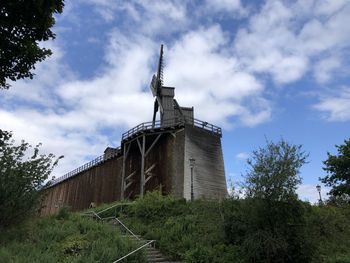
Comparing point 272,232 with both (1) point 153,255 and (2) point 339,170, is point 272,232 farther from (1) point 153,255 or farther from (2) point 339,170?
(2) point 339,170

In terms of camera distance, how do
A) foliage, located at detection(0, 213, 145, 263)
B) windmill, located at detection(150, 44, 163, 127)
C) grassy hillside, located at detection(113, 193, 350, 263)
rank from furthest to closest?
windmill, located at detection(150, 44, 163, 127), grassy hillside, located at detection(113, 193, 350, 263), foliage, located at detection(0, 213, 145, 263)

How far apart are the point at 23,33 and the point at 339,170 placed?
3204 centimetres

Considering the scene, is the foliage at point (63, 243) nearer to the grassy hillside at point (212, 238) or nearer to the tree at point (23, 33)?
the grassy hillside at point (212, 238)

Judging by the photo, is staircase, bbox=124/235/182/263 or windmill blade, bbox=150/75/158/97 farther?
windmill blade, bbox=150/75/158/97

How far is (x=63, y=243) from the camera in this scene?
1377 cm

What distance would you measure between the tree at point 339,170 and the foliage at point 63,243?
2455 centimetres

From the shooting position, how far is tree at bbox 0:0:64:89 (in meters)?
9.15

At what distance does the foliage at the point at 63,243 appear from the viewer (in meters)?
12.2

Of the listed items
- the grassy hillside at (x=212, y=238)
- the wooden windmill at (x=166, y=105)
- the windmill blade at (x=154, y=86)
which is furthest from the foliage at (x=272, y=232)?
the windmill blade at (x=154, y=86)

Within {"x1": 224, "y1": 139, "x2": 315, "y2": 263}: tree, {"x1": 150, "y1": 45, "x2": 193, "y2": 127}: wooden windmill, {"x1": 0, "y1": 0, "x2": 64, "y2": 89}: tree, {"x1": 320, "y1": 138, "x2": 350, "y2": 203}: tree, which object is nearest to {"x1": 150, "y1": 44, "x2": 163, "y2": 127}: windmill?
{"x1": 150, "y1": 45, "x2": 193, "y2": 127}: wooden windmill

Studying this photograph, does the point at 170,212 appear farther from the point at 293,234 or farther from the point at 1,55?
the point at 1,55

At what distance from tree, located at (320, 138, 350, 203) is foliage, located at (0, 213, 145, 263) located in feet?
80.5

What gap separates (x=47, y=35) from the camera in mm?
10062

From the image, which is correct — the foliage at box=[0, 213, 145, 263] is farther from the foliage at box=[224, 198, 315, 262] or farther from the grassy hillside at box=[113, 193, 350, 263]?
the foliage at box=[224, 198, 315, 262]
